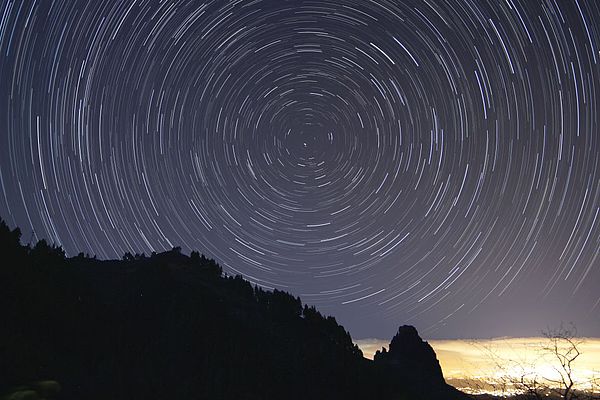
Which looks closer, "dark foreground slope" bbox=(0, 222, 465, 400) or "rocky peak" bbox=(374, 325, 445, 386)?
"dark foreground slope" bbox=(0, 222, 465, 400)

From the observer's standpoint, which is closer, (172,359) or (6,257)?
(6,257)

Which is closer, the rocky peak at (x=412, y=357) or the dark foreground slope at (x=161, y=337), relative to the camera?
the dark foreground slope at (x=161, y=337)

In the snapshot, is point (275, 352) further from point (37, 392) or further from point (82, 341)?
point (37, 392)

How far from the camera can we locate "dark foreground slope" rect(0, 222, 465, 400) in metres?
38.0

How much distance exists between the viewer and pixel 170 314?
6475cm

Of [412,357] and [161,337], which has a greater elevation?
[161,337]

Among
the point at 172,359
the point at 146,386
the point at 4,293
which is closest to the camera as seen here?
the point at 4,293

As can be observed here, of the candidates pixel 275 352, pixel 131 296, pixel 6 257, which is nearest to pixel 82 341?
pixel 6 257

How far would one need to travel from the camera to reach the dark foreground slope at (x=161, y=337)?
38.0 m

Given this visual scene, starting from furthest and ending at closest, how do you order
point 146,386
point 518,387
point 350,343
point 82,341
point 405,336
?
point 405,336 < point 350,343 < point 82,341 < point 146,386 < point 518,387

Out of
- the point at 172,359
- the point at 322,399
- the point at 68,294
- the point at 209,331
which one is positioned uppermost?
the point at 68,294

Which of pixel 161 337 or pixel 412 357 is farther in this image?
pixel 412 357

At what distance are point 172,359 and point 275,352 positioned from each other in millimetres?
20339

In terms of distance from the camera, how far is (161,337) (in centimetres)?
5819
